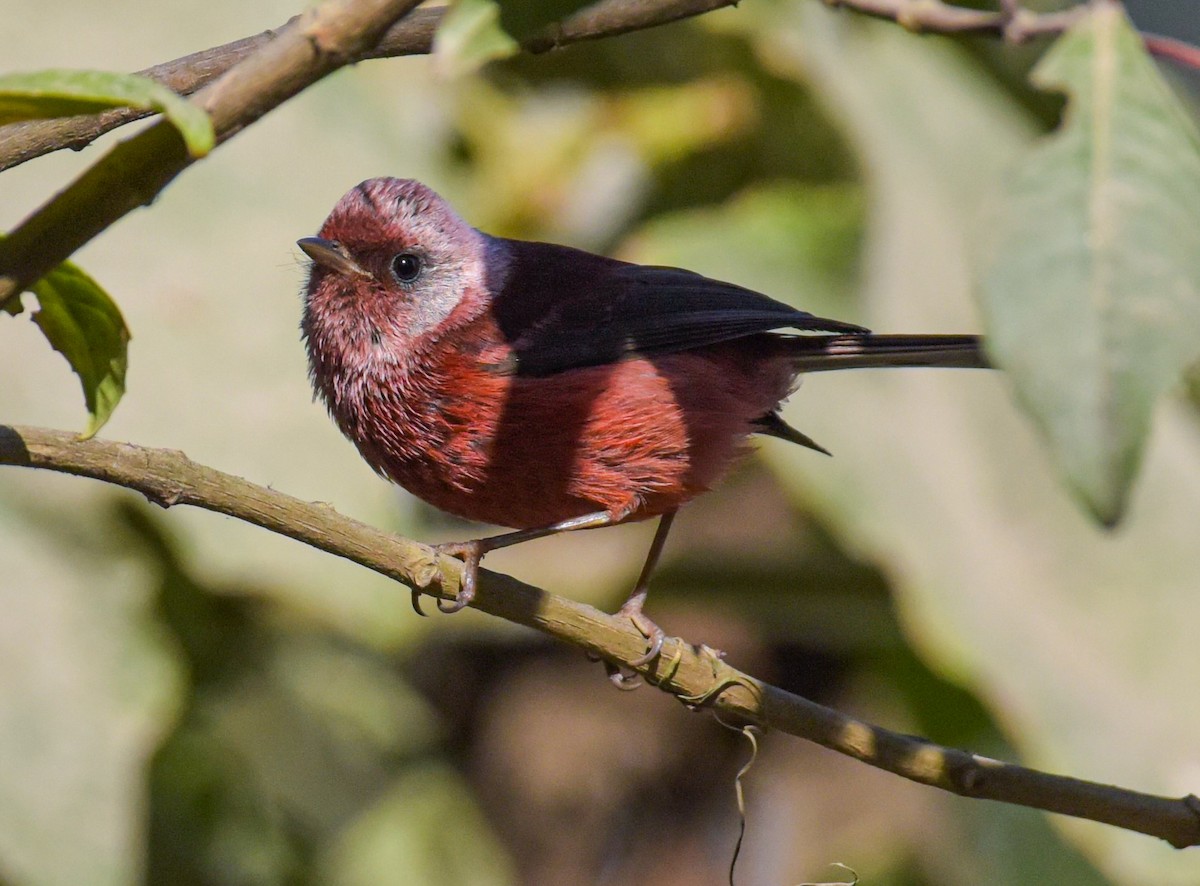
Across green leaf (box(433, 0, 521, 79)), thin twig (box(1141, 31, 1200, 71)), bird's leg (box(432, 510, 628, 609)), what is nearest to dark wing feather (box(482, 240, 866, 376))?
bird's leg (box(432, 510, 628, 609))

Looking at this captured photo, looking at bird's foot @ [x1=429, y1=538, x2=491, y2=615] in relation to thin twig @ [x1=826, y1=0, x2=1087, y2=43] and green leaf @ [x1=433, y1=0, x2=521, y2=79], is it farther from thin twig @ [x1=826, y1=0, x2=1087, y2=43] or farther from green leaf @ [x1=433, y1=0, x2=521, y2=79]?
thin twig @ [x1=826, y1=0, x2=1087, y2=43]

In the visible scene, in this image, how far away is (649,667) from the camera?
8.54 ft

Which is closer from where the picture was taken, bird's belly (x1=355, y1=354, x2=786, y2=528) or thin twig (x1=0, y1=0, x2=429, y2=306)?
thin twig (x1=0, y1=0, x2=429, y2=306)

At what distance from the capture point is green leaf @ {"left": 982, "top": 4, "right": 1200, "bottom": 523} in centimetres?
142

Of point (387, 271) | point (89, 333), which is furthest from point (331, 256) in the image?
point (89, 333)

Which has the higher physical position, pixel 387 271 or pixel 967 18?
pixel 967 18

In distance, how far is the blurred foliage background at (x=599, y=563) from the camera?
15.2 feet

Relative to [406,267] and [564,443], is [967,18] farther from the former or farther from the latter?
[406,267]

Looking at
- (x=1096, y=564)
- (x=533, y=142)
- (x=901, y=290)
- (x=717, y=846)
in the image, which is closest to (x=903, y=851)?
(x=717, y=846)

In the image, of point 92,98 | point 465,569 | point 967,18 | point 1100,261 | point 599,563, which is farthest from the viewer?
point 599,563

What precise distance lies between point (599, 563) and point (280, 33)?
3613mm

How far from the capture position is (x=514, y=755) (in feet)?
18.8

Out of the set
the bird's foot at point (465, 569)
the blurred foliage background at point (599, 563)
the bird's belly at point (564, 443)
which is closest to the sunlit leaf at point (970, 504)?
the blurred foliage background at point (599, 563)

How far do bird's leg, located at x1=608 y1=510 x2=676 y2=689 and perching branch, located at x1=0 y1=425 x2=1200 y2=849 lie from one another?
14cm
